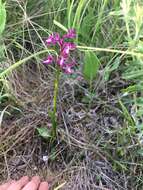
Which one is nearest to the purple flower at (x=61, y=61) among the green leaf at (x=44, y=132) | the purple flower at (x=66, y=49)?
the purple flower at (x=66, y=49)

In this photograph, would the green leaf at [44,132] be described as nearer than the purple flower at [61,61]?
No

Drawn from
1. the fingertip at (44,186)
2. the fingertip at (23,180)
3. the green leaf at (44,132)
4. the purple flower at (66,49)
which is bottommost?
the fingertip at (44,186)

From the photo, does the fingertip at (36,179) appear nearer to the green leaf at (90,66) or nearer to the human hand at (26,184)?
the human hand at (26,184)

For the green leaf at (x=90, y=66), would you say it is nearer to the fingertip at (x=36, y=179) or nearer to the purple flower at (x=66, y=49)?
the purple flower at (x=66, y=49)

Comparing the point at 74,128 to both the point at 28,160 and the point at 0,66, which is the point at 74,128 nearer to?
the point at 28,160

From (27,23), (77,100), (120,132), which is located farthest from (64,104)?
(27,23)

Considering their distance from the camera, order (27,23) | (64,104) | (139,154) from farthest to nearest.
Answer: (27,23) → (64,104) → (139,154)

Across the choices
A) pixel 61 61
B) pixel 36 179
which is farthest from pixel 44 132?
pixel 61 61

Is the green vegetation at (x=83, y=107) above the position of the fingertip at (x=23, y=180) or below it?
above
